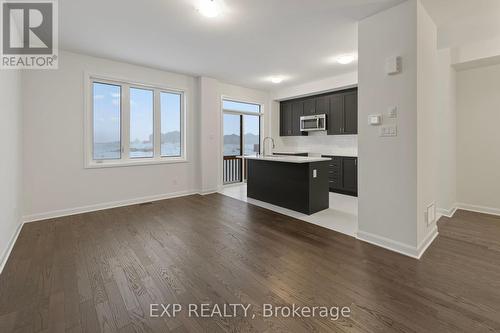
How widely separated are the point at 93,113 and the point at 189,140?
6.30 feet

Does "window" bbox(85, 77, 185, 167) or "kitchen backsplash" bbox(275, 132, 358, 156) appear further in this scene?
"kitchen backsplash" bbox(275, 132, 358, 156)

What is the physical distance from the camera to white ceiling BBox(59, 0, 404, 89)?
2.63m

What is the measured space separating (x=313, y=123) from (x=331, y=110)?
531 millimetres

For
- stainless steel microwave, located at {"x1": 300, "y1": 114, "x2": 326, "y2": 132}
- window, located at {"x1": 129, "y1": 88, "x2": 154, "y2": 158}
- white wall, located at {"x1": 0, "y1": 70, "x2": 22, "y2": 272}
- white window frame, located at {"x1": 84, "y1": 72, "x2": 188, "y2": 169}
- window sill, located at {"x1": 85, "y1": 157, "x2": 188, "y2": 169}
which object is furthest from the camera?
stainless steel microwave, located at {"x1": 300, "y1": 114, "x2": 326, "y2": 132}

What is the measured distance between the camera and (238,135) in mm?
6684

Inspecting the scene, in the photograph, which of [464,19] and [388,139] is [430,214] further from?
[464,19]

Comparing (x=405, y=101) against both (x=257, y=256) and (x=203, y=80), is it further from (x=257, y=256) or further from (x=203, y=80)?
(x=203, y=80)

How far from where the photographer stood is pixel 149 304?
1.74m

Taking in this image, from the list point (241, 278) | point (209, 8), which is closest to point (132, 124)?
point (209, 8)

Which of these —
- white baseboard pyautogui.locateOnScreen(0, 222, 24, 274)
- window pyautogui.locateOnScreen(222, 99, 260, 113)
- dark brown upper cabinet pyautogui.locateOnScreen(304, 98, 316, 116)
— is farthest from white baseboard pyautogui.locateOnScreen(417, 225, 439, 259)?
window pyautogui.locateOnScreen(222, 99, 260, 113)

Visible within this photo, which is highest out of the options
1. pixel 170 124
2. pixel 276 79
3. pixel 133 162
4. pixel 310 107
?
pixel 276 79

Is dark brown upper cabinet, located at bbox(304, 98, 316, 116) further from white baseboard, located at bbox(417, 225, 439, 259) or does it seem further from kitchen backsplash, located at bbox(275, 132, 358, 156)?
white baseboard, located at bbox(417, 225, 439, 259)

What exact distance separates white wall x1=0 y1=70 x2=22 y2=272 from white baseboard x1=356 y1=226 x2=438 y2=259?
12.6 ft

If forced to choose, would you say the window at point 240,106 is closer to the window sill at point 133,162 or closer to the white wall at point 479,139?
the window sill at point 133,162
